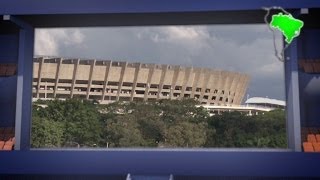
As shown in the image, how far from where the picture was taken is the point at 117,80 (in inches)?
2901

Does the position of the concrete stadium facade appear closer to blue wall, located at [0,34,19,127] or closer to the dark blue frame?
blue wall, located at [0,34,19,127]

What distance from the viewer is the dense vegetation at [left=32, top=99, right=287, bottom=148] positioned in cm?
4312

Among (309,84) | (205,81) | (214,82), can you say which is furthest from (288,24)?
(214,82)

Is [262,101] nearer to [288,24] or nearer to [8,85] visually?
[8,85]

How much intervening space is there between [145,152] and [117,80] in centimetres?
6113

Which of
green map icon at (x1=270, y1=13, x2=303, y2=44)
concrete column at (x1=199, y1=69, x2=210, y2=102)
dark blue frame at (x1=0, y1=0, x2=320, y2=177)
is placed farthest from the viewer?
concrete column at (x1=199, y1=69, x2=210, y2=102)

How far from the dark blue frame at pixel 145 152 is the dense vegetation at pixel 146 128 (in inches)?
1112

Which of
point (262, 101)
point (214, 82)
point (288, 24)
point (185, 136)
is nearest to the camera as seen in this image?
point (288, 24)

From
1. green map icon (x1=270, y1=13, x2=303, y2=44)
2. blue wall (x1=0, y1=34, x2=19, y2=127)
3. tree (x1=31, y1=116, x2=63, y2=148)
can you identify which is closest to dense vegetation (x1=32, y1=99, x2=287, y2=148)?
tree (x1=31, y1=116, x2=63, y2=148)

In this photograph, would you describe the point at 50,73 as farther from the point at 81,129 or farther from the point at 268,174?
the point at 268,174

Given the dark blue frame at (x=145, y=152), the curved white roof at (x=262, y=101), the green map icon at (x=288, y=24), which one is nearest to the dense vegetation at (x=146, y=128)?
the dark blue frame at (x=145, y=152)

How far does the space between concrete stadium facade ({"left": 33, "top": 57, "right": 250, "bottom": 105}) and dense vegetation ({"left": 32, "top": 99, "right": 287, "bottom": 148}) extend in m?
21.6

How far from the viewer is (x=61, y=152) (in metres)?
13.2

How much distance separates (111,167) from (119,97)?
62489 mm
